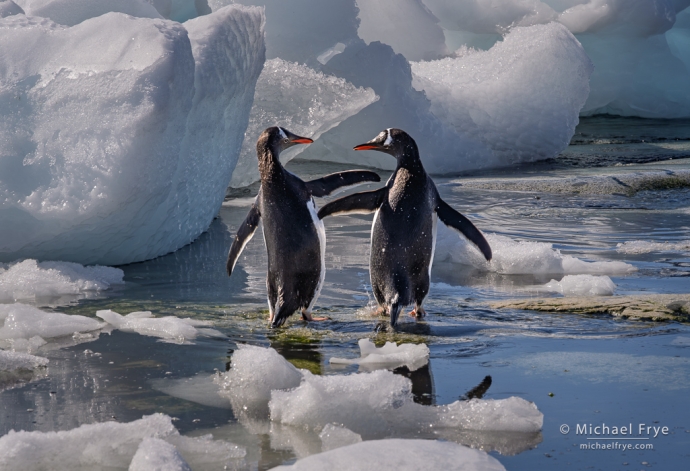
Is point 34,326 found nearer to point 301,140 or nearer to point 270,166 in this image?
point 270,166

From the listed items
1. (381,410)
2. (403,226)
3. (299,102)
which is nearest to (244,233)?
(403,226)

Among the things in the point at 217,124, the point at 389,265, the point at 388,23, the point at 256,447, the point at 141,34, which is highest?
the point at 388,23

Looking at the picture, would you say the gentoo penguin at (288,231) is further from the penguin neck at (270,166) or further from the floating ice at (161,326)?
the floating ice at (161,326)

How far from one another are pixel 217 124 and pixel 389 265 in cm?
224

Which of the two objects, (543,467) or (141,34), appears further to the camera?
(141,34)

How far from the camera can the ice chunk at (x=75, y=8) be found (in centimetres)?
616

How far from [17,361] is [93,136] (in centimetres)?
190

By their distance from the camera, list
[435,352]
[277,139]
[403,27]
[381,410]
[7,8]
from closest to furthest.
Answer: [381,410]
[435,352]
[277,139]
[7,8]
[403,27]

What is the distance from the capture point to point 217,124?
223 inches

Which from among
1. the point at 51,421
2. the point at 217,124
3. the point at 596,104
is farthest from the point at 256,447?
the point at 596,104

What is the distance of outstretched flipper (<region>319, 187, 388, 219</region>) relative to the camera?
4.01 metres

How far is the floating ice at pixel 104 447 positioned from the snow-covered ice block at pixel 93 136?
7.92 ft

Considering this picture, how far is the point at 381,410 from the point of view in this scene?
94.1 inches

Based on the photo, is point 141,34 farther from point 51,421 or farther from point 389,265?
point 51,421
